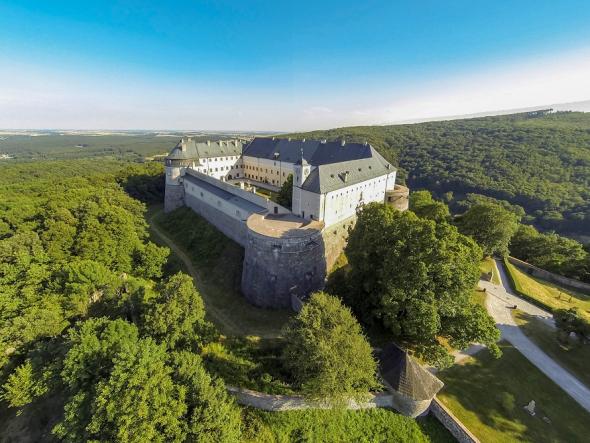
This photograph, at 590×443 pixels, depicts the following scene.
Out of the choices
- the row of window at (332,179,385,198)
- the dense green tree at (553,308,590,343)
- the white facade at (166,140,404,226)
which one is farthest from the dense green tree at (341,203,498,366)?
the row of window at (332,179,385,198)

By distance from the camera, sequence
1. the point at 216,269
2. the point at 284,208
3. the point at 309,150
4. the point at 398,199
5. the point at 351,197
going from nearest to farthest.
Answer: the point at 284,208 < the point at 216,269 < the point at 351,197 < the point at 398,199 < the point at 309,150

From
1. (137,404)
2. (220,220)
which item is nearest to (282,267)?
(137,404)

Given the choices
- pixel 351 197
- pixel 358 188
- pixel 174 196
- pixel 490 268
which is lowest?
pixel 490 268

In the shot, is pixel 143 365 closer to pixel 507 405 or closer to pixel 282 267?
pixel 282 267

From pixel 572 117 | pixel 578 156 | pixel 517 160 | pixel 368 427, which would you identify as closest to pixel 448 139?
pixel 517 160

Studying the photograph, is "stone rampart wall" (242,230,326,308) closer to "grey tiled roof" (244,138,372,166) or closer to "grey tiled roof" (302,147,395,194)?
"grey tiled roof" (302,147,395,194)

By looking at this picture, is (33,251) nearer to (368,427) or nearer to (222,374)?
(222,374)

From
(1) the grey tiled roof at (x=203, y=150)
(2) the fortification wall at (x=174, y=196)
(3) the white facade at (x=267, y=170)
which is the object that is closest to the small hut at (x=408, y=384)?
(3) the white facade at (x=267, y=170)
